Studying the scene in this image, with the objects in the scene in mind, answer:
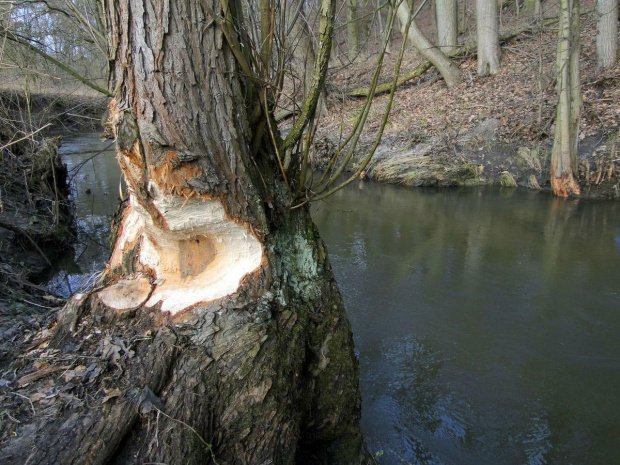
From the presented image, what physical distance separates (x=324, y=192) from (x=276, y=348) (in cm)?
101

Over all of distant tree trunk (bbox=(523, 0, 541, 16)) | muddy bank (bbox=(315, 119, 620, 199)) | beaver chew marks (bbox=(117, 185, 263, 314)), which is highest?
distant tree trunk (bbox=(523, 0, 541, 16))

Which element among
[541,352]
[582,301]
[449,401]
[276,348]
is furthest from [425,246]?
[276,348]

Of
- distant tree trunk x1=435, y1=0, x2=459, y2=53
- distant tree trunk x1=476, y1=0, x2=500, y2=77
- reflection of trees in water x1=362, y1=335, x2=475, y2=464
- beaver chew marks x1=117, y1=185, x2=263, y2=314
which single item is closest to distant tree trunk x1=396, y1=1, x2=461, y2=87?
distant tree trunk x1=435, y1=0, x2=459, y2=53

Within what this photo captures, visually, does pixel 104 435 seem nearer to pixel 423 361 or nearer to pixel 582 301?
pixel 423 361

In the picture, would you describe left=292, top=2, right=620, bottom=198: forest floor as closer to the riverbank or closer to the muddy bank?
the muddy bank

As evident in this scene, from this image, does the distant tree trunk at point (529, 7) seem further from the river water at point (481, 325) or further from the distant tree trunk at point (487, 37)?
the river water at point (481, 325)

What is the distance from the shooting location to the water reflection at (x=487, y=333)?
328 cm

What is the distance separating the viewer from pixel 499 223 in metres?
8.14

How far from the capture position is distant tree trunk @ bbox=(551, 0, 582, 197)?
28.8 ft

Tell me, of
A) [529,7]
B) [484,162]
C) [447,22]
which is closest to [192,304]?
[484,162]

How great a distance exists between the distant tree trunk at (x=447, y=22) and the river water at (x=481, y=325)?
8.18 m

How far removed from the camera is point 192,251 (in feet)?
8.42

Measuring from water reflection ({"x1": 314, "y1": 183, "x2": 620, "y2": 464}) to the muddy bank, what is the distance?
1409mm

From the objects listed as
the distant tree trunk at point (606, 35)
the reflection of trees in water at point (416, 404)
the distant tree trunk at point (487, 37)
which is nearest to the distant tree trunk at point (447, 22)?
the distant tree trunk at point (487, 37)
